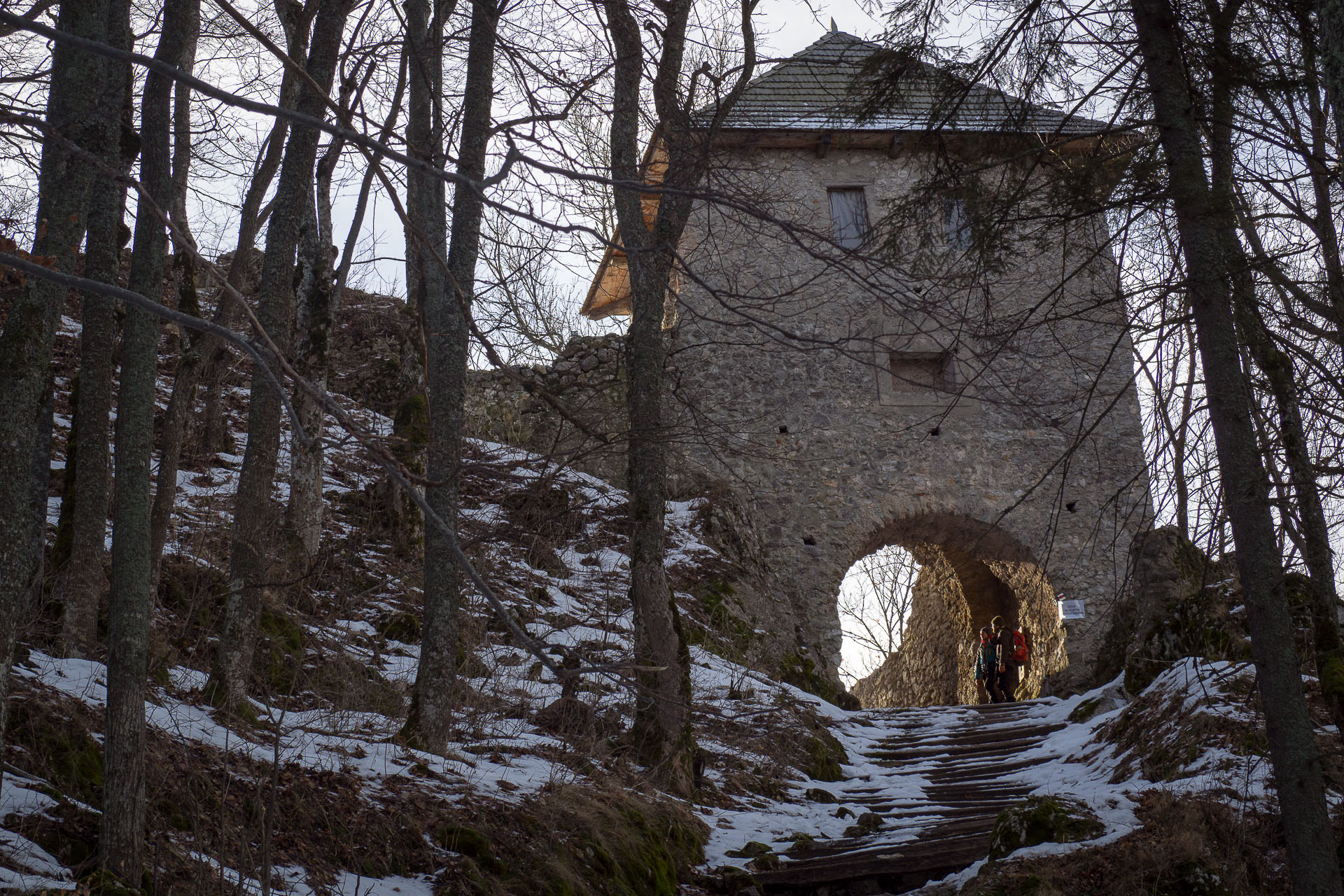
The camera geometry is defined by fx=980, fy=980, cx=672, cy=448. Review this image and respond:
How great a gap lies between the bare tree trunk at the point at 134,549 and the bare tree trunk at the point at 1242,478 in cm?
369

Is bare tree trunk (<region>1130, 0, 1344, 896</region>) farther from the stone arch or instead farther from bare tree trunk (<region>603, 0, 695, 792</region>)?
the stone arch

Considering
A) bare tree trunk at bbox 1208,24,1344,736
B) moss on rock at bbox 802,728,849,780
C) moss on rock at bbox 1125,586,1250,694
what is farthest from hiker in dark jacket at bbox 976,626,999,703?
bare tree trunk at bbox 1208,24,1344,736

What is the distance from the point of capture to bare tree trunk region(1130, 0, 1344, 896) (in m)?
3.48

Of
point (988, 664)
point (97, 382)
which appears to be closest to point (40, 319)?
point (97, 382)

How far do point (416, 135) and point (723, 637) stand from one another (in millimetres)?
5357

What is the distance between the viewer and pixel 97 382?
12.3ft

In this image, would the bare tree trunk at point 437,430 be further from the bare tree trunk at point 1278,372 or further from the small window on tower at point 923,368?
the small window on tower at point 923,368

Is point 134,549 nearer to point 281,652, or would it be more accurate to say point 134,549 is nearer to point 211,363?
point 281,652

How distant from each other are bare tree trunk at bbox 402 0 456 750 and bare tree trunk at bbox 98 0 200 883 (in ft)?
4.89

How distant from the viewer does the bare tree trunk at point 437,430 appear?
4898 millimetres

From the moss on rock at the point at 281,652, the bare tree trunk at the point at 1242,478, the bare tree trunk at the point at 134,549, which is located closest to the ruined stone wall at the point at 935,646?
the moss on rock at the point at 281,652

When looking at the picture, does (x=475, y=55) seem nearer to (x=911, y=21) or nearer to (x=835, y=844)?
(x=911, y=21)

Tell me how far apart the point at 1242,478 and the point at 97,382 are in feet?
14.3

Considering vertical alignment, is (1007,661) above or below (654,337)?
below
